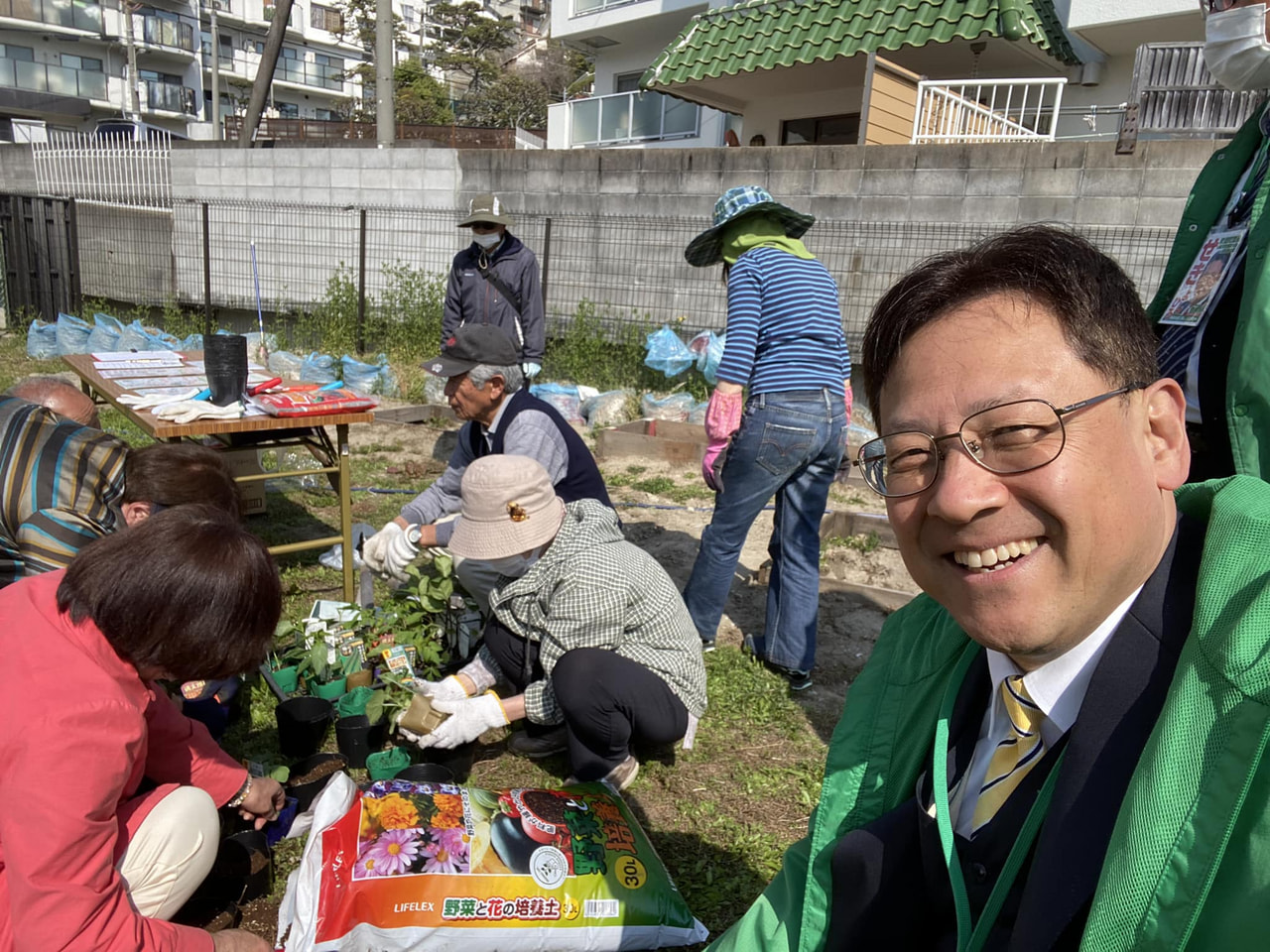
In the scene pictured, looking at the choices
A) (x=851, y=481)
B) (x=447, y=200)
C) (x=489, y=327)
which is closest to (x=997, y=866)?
(x=489, y=327)

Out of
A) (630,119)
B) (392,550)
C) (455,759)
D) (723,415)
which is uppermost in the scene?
(630,119)

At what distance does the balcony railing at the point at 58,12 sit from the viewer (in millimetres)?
31266

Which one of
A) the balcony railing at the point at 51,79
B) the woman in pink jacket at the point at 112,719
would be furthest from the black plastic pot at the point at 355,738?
the balcony railing at the point at 51,79

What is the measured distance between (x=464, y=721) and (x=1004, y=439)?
2087 mm

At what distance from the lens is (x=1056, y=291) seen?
3.22 feet

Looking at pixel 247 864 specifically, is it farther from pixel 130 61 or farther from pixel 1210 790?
pixel 130 61

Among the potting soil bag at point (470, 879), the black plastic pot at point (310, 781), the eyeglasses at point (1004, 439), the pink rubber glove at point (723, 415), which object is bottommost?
the black plastic pot at point (310, 781)

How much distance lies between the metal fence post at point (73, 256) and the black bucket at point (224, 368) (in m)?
10.1

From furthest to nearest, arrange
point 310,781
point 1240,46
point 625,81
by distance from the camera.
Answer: point 625,81, point 310,781, point 1240,46

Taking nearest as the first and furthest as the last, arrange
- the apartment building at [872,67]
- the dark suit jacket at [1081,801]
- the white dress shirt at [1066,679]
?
1. the dark suit jacket at [1081,801]
2. the white dress shirt at [1066,679]
3. the apartment building at [872,67]

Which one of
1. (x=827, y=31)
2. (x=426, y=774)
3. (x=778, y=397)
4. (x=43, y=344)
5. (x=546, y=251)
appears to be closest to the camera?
(x=426, y=774)

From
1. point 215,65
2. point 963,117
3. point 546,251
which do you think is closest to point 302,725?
point 546,251

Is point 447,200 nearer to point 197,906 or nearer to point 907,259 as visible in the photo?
point 907,259

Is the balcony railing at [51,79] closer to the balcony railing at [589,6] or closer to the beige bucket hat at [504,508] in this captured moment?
the balcony railing at [589,6]
